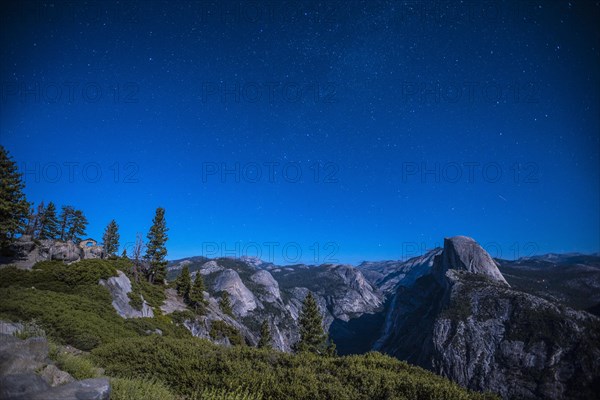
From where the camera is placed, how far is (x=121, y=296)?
31203mm

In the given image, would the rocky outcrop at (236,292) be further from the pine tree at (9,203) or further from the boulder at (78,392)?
the boulder at (78,392)

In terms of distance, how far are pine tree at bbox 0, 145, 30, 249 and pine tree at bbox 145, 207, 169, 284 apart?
24.2 metres

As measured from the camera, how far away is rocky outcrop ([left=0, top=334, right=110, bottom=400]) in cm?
484

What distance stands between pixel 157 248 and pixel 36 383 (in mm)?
56724

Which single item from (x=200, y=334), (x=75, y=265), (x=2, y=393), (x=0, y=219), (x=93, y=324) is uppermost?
(x=0, y=219)

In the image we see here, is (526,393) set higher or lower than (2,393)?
lower

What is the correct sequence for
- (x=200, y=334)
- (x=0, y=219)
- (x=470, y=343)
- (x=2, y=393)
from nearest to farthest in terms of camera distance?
(x=2, y=393) → (x=0, y=219) → (x=200, y=334) → (x=470, y=343)

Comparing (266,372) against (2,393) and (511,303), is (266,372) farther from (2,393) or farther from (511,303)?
(511,303)

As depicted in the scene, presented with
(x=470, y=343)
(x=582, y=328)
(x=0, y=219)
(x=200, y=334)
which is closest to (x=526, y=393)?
(x=470, y=343)

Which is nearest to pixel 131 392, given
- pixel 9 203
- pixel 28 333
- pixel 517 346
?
pixel 28 333

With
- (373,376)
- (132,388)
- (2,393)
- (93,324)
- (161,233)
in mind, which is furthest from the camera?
(161,233)

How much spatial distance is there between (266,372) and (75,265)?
28.9 m

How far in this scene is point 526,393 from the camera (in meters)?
96.1

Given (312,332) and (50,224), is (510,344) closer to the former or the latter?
(312,332)
